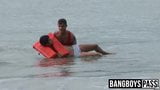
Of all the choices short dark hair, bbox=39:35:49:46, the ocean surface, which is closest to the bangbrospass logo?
the ocean surface

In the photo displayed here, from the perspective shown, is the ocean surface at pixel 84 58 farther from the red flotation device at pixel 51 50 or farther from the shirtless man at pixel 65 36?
the shirtless man at pixel 65 36

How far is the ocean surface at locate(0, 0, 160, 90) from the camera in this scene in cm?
1046

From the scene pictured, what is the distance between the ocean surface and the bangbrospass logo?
187 mm

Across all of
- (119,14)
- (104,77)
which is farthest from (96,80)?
(119,14)

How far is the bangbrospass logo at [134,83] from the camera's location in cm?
912

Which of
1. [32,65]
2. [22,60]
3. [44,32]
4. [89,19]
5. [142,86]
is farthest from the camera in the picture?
[89,19]

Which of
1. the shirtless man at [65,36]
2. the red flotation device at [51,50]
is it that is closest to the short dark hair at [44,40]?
the red flotation device at [51,50]

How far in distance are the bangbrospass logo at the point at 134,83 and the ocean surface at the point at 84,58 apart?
187mm

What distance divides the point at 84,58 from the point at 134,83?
183 inches

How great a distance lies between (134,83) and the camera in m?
9.40

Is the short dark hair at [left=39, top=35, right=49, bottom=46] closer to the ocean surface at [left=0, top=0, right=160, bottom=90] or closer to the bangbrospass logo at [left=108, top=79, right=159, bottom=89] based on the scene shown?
the ocean surface at [left=0, top=0, right=160, bottom=90]

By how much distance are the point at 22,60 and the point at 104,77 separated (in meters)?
3.96

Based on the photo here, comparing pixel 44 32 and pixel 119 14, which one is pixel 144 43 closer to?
pixel 44 32

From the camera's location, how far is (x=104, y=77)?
10.6m
